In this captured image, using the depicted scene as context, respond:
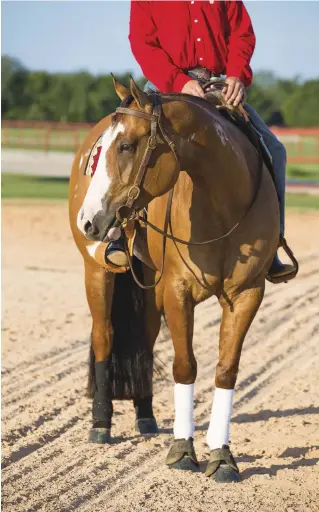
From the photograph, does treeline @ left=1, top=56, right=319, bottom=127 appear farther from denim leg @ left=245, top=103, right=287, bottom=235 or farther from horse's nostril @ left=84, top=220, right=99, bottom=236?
horse's nostril @ left=84, top=220, right=99, bottom=236

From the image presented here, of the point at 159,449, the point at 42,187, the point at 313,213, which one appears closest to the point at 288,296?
the point at 159,449

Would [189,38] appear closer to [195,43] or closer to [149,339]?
[195,43]

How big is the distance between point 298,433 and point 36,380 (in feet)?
7.07

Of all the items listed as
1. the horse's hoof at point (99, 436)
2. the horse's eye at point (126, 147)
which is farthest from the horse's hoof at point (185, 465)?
the horse's eye at point (126, 147)

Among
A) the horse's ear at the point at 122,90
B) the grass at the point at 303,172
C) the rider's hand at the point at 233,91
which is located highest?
the horse's ear at the point at 122,90

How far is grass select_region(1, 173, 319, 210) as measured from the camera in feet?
70.5

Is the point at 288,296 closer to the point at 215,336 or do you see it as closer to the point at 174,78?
the point at 215,336

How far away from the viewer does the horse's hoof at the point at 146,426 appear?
6.12 metres

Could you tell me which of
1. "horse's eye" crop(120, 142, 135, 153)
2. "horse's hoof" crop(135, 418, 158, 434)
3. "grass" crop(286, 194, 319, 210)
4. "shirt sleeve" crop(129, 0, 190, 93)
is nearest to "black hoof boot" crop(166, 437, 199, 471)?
"horse's hoof" crop(135, 418, 158, 434)

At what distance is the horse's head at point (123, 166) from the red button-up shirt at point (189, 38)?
3.16 ft

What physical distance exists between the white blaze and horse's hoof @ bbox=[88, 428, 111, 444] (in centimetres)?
201

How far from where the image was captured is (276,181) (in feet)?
17.7

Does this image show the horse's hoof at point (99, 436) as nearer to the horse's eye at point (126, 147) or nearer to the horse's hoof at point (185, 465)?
the horse's hoof at point (185, 465)

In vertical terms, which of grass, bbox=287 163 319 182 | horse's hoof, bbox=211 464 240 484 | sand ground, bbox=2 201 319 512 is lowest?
grass, bbox=287 163 319 182
